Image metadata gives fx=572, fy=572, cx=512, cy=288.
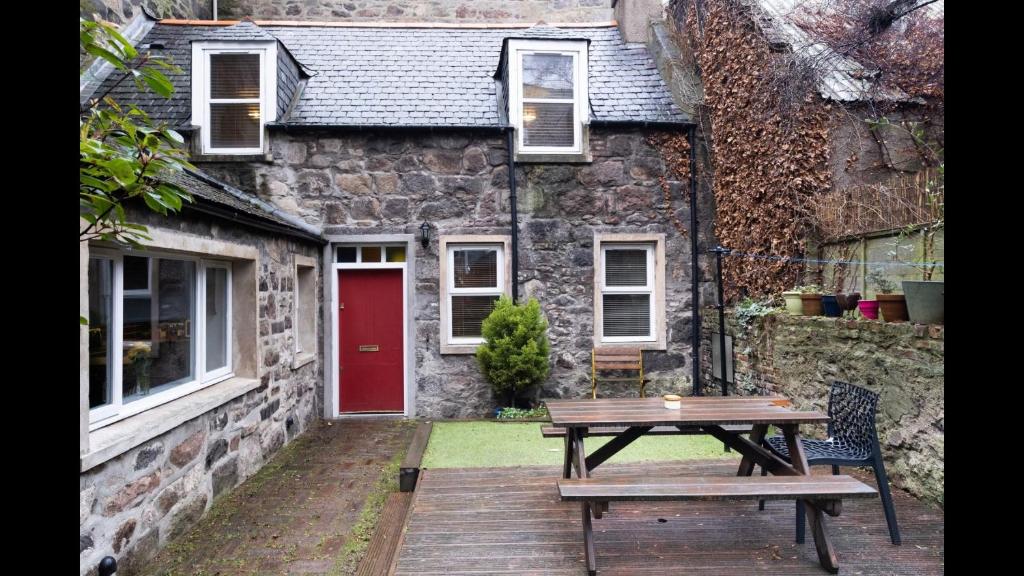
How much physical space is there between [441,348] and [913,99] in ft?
21.9

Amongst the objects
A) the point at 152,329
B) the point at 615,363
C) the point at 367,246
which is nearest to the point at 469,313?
the point at 367,246

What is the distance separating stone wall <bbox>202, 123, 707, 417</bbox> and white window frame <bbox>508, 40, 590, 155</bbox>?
0.26m

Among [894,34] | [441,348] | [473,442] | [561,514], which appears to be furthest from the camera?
[441,348]

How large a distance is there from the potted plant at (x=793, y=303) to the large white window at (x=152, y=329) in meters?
5.87

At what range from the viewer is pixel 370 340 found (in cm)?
815

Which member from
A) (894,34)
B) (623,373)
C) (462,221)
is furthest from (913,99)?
(462,221)

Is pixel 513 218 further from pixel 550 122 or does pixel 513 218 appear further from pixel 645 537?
pixel 645 537

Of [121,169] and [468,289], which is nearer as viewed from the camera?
[121,169]

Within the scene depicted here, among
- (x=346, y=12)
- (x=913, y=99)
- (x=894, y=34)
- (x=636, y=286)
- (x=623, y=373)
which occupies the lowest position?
(x=623, y=373)

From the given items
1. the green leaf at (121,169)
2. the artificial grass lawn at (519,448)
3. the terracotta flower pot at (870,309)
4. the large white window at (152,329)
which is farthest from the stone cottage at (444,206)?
the green leaf at (121,169)

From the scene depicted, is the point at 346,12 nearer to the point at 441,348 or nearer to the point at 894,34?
the point at 441,348

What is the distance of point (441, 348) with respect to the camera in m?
7.95

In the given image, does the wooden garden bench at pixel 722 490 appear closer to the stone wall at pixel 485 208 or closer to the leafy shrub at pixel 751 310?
the leafy shrub at pixel 751 310

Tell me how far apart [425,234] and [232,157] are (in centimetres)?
279
